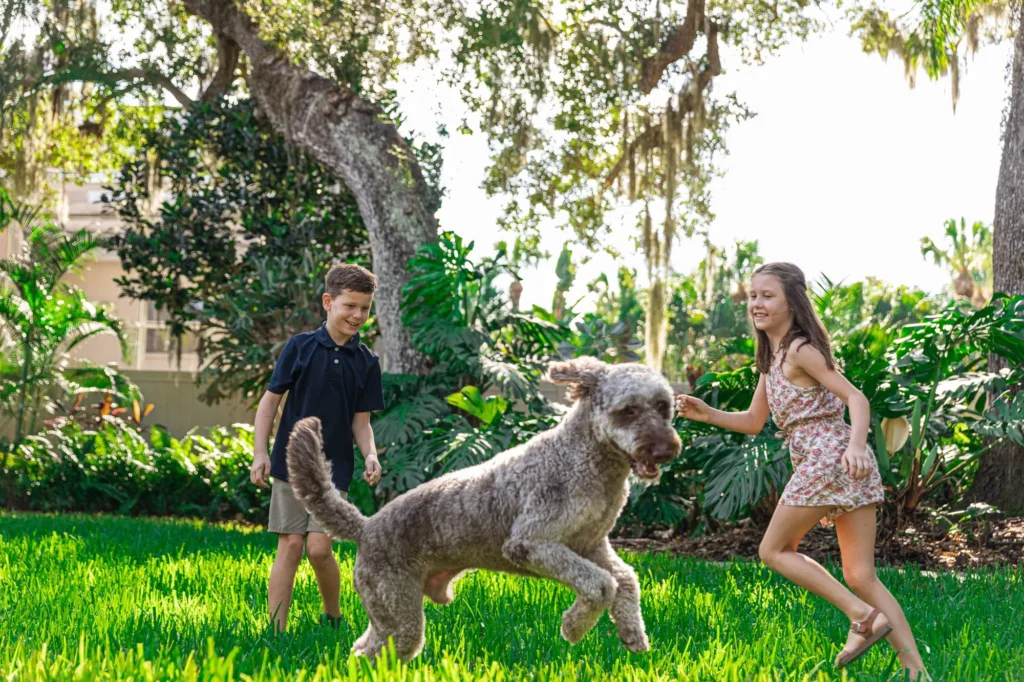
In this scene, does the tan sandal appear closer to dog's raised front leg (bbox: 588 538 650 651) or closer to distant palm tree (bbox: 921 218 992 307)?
dog's raised front leg (bbox: 588 538 650 651)

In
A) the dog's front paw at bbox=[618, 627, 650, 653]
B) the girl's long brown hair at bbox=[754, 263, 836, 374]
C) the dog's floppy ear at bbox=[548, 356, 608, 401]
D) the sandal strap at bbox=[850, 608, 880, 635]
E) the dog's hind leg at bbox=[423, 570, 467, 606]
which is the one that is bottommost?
the dog's front paw at bbox=[618, 627, 650, 653]

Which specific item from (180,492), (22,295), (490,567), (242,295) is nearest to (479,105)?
(242,295)

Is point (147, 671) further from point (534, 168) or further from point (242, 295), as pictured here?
point (534, 168)

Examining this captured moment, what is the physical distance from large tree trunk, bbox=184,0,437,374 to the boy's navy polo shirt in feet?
20.3

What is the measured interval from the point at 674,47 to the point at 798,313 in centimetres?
862

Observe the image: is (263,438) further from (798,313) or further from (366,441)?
(798,313)

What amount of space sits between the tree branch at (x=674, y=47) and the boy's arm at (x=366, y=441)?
26.6ft

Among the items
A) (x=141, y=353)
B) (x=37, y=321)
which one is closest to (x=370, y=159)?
(x=37, y=321)

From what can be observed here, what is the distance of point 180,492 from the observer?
39.3 ft

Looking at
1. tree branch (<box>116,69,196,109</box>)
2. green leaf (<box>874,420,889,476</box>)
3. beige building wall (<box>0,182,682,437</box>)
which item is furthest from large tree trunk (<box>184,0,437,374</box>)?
green leaf (<box>874,420,889,476</box>)

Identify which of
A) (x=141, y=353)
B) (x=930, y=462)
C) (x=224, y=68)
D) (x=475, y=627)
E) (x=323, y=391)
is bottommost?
(x=475, y=627)

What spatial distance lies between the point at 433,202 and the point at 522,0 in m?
2.60

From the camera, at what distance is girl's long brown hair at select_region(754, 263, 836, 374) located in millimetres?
4398

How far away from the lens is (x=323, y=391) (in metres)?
5.12
